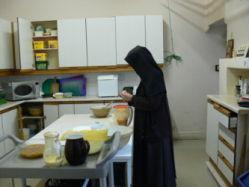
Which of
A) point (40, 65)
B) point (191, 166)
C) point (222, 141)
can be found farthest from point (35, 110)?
point (222, 141)

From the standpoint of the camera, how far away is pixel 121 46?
3.96 meters

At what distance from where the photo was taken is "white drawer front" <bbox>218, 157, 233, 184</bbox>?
8.07 feet

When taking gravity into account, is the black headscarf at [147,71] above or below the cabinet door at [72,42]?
below

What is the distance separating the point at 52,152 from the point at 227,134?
2033 mm

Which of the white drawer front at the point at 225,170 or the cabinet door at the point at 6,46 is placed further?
the cabinet door at the point at 6,46

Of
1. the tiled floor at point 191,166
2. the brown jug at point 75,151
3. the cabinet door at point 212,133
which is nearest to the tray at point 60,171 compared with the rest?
the brown jug at point 75,151

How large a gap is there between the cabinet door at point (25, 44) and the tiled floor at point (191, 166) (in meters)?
1.88

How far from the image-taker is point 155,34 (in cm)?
393

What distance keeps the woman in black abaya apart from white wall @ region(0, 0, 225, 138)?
234 centimetres

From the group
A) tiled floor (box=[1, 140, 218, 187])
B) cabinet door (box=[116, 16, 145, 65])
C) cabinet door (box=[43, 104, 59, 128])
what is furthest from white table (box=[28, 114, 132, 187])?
cabinet door (box=[116, 16, 145, 65])

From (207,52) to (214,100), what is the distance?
5.40 feet

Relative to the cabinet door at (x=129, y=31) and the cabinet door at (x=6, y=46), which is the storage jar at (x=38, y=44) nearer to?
the cabinet door at (x=6, y=46)

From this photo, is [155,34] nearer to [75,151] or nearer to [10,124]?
[10,124]

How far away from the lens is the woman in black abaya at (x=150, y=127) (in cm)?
195
